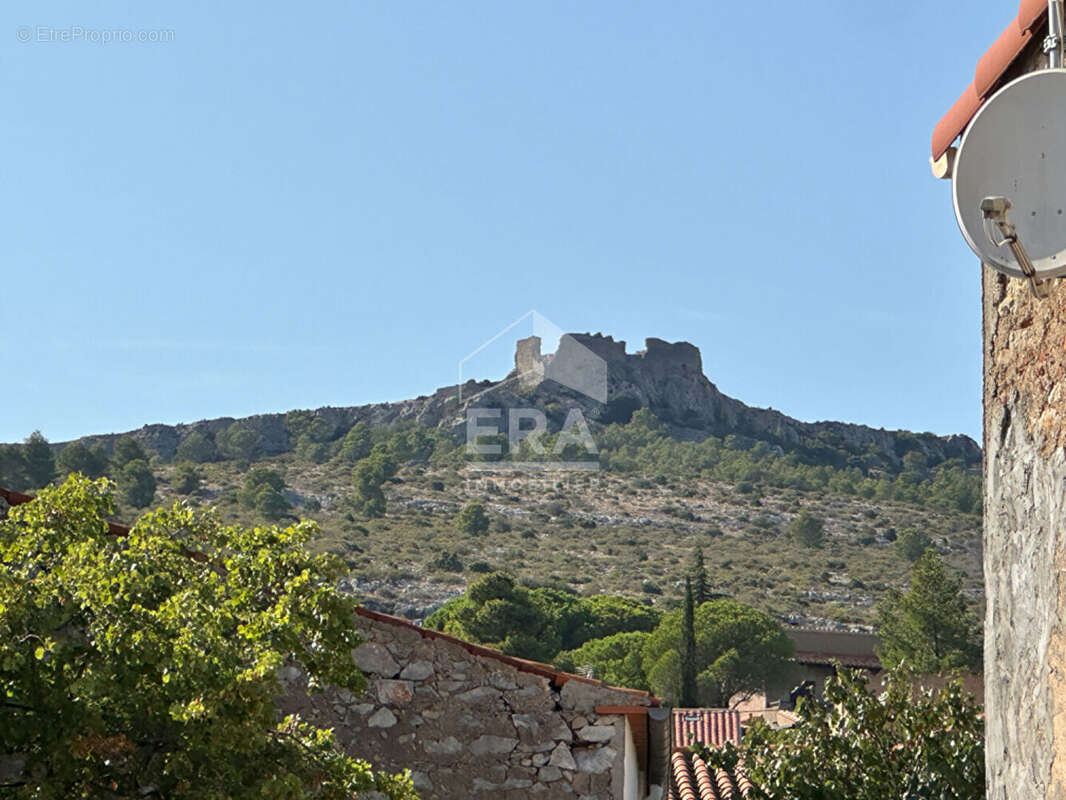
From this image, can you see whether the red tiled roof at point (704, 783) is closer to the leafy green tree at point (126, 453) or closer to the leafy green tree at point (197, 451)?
the leafy green tree at point (126, 453)

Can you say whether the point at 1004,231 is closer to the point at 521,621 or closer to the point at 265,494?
the point at 521,621

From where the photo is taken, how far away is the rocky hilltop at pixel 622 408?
76.6 m

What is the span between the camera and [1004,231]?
130 inches

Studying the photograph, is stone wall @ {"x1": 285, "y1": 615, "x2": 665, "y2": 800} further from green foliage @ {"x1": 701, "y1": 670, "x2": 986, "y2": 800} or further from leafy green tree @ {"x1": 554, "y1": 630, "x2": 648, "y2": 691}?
leafy green tree @ {"x1": 554, "y1": 630, "x2": 648, "y2": 691}

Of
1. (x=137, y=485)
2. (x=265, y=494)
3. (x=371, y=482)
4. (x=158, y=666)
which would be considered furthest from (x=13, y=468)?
(x=158, y=666)

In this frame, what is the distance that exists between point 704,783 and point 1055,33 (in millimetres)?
11306

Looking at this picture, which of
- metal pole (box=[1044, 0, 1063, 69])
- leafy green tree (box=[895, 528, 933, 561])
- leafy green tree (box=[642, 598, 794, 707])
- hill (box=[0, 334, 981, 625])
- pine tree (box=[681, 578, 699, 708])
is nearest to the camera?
metal pole (box=[1044, 0, 1063, 69])

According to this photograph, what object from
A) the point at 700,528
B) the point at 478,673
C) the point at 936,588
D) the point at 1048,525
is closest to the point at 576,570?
the point at 700,528

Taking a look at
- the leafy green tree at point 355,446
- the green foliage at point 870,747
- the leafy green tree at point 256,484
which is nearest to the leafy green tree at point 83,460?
the leafy green tree at point 256,484

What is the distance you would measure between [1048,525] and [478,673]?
4.75 metres

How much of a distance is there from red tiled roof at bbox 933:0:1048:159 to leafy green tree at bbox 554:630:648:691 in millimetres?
33470

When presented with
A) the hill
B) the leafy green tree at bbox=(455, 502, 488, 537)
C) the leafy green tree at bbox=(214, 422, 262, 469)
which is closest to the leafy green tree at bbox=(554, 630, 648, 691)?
the hill

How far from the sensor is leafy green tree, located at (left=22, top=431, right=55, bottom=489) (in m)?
55.4

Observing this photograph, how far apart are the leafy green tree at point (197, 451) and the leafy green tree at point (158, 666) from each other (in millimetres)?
64870
